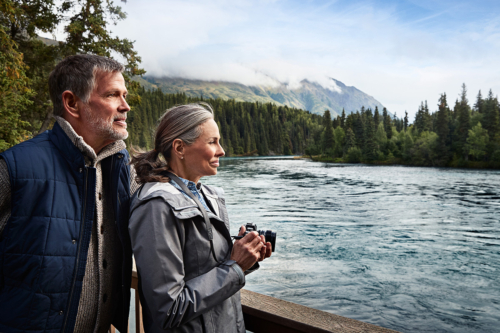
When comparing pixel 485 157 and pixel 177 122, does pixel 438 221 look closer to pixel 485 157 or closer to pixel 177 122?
pixel 177 122

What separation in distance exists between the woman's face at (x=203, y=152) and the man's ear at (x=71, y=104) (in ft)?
1.73

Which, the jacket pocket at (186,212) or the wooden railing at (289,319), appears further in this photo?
the wooden railing at (289,319)

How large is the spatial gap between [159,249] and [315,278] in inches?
469

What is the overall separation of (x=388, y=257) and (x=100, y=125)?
14.7 m

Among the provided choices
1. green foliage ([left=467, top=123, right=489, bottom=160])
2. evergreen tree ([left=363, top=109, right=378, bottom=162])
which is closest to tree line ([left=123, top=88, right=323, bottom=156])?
evergreen tree ([left=363, top=109, right=378, bottom=162])

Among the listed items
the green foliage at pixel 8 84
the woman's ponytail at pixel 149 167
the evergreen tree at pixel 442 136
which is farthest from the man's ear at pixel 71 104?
the evergreen tree at pixel 442 136

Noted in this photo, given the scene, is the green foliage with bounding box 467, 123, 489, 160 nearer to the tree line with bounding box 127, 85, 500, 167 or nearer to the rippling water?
the tree line with bounding box 127, 85, 500, 167

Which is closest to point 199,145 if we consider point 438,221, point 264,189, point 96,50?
point 96,50

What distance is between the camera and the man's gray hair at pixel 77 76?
1.72 meters

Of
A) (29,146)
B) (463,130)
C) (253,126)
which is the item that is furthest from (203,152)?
(253,126)

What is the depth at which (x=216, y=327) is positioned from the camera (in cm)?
162

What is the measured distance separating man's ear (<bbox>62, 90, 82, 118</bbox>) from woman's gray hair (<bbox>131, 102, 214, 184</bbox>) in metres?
0.36

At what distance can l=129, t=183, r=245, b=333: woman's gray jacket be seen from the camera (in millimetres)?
1478

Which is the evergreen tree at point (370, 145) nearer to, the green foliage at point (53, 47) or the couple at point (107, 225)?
the green foliage at point (53, 47)
